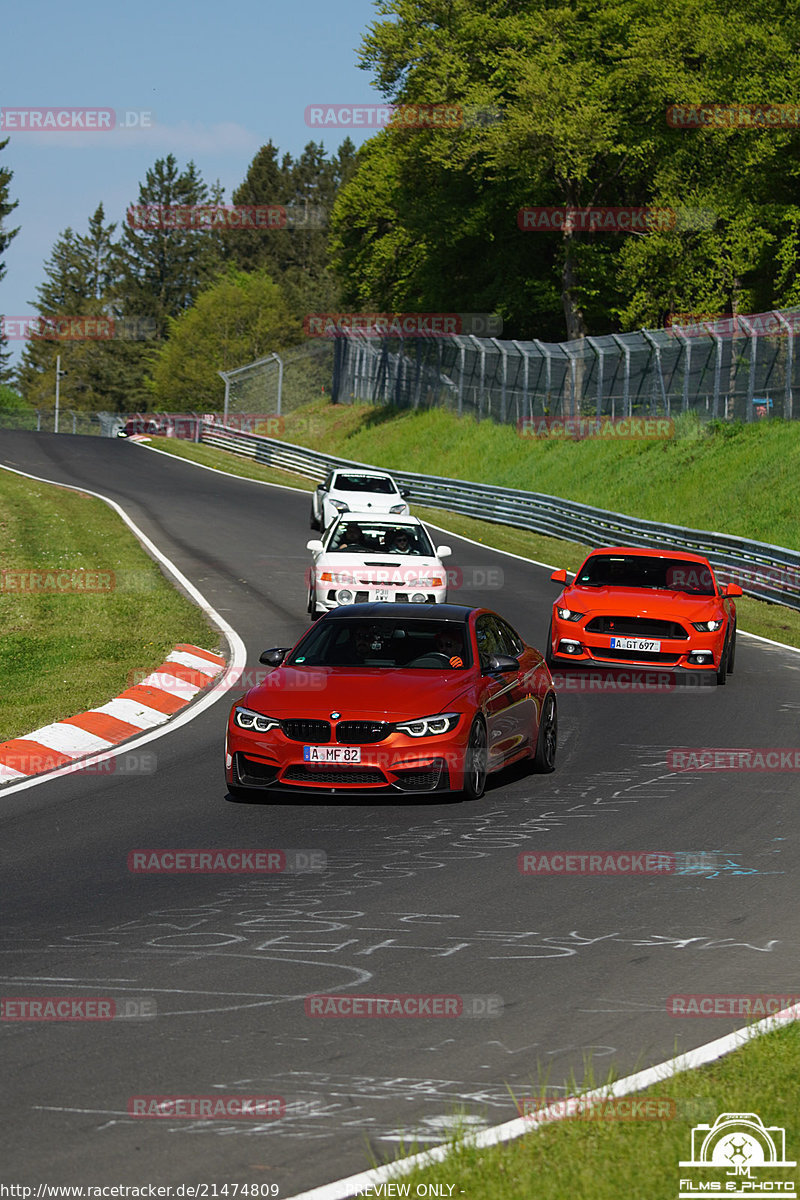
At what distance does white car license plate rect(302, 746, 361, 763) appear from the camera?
10.9m

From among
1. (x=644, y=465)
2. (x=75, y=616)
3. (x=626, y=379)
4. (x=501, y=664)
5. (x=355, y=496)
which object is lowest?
(x=75, y=616)

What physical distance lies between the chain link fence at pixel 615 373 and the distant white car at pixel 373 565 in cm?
1947

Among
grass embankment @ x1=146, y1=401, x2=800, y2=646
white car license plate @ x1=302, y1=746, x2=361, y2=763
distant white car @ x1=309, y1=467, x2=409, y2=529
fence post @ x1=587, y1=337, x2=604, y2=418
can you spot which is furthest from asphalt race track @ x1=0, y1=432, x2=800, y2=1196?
fence post @ x1=587, y1=337, x2=604, y2=418

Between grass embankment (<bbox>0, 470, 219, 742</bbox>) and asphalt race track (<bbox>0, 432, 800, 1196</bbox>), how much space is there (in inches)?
95.2

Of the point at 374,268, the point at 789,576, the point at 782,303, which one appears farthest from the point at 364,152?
the point at 789,576

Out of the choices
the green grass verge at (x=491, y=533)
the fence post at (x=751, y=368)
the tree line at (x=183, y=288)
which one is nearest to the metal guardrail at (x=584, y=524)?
the green grass verge at (x=491, y=533)

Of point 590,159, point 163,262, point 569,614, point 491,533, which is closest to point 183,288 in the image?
point 163,262

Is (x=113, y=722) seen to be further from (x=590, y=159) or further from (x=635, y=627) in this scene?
(x=590, y=159)

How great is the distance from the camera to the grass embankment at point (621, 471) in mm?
37719

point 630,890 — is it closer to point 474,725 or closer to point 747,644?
point 474,725

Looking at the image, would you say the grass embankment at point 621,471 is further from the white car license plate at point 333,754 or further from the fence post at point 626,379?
the white car license plate at point 333,754

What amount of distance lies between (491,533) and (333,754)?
95.1 feet

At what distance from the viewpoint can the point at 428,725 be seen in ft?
36.1

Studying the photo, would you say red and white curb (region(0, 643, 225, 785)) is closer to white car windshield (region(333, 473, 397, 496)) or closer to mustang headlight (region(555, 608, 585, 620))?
mustang headlight (region(555, 608, 585, 620))
